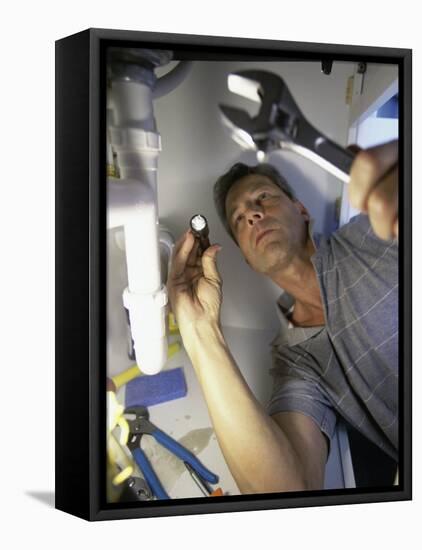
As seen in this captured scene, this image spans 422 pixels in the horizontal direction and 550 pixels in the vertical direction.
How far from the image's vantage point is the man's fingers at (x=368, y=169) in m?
3.78

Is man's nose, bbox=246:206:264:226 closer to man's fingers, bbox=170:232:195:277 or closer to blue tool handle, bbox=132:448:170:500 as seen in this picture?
man's fingers, bbox=170:232:195:277

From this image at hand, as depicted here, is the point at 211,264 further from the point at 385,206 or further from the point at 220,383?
the point at 385,206

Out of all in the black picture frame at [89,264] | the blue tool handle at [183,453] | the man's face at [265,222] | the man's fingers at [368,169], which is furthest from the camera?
the man's fingers at [368,169]

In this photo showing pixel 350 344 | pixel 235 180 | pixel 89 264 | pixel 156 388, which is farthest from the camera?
pixel 350 344

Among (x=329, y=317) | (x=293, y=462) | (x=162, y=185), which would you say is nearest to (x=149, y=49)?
(x=162, y=185)

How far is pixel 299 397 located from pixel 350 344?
20cm

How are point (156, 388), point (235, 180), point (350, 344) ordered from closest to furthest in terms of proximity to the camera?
1. point (156, 388)
2. point (235, 180)
3. point (350, 344)

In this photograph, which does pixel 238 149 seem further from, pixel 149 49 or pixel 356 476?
pixel 356 476

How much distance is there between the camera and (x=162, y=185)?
11.7ft

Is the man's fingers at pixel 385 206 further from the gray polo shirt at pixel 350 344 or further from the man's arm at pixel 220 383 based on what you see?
the man's arm at pixel 220 383

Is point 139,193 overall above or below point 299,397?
above

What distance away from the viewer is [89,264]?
345 cm

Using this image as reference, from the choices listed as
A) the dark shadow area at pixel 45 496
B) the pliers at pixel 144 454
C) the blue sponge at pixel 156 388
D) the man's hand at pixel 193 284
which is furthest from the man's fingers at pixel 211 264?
the dark shadow area at pixel 45 496

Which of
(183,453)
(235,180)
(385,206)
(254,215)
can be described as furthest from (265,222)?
(183,453)
